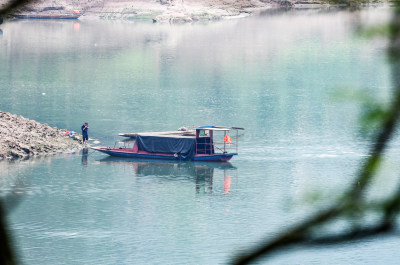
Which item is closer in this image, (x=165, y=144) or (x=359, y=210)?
(x=359, y=210)

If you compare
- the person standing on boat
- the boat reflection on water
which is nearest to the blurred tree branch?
the boat reflection on water

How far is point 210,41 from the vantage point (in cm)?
14762

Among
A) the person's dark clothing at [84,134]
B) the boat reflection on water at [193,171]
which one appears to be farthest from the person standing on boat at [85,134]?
the boat reflection on water at [193,171]

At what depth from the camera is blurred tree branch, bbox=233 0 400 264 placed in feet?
7.51

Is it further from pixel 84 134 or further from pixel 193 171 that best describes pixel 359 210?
pixel 84 134

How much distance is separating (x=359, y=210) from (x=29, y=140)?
49.2 m

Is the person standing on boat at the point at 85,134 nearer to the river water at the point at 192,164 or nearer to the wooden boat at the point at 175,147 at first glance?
the wooden boat at the point at 175,147

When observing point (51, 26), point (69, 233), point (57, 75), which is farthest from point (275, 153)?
point (51, 26)

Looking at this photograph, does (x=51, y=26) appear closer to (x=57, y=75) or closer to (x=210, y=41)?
(x=210, y=41)

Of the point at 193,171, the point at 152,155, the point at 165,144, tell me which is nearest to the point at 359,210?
the point at 193,171

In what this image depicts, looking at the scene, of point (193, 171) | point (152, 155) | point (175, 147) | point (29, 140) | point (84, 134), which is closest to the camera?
point (193, 171)

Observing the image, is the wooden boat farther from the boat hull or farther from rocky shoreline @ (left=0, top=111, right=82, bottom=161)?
rocky shoreline @ (left=0, top=111, right=82, bottom=161)

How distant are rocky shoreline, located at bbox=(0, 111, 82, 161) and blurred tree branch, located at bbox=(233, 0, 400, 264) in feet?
152

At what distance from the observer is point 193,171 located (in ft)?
155
